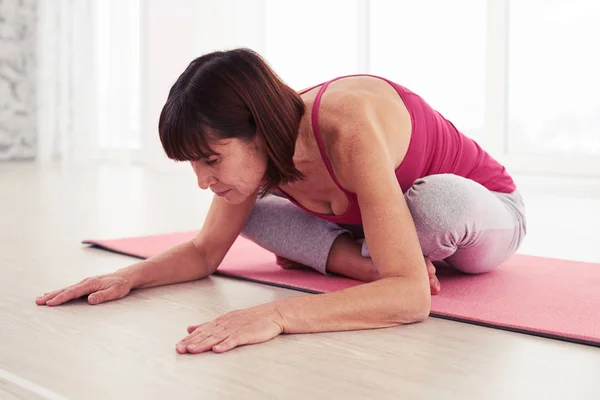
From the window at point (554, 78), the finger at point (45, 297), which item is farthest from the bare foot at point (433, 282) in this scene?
the window at point (554, 78)

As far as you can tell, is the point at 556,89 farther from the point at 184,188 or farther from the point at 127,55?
the point at 127,55

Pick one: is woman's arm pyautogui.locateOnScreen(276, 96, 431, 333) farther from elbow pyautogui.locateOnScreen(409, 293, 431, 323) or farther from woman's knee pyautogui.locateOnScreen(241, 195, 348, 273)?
woman's knee pyautogui.locateOnScreen(241, 195, 348, 273)

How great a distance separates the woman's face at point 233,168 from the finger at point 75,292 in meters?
0.40

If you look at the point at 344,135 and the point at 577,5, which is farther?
the point at 577,5

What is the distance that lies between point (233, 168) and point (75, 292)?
19.0 inches

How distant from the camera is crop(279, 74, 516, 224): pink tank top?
1.66m

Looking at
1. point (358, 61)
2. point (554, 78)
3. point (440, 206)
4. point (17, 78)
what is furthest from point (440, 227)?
point (17, 78)

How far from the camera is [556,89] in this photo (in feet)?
13.7

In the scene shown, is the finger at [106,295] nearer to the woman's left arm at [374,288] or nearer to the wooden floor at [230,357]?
the wooden floor at [230,357]

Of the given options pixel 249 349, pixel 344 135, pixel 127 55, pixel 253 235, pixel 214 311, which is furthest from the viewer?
pixel 127 55

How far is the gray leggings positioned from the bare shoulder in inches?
4.8

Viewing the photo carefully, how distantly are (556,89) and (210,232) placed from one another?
9.56 ft

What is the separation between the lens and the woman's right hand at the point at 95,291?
1639mm

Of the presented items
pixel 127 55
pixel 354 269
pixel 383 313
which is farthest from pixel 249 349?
pixel 127 55
